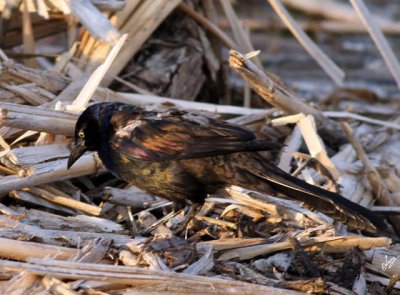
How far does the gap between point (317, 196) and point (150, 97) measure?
6.33 feet

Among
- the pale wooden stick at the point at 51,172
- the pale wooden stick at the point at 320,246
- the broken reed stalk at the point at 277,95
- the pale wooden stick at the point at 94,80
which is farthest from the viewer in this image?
the pale wooden stick at the point at 94,80

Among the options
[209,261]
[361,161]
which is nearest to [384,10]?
[361,161]

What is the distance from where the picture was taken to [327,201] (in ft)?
18.7

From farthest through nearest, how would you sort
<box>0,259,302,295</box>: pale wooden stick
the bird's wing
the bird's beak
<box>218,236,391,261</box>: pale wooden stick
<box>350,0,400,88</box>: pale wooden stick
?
<box>350,0,400,88</box>: pale wooden stick
the bird's beak
the bird's wing
<box>218,236,391,261</box>: pale wooden stick
<box>0,259,302,295</box>: pale wooden stick

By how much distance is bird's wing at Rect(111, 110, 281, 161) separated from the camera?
5582mm

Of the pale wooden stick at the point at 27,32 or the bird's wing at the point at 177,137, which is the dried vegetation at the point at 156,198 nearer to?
the pale wooden stick at the point at 27,32

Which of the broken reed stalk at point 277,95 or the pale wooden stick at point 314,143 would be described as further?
the pale wooden stick at point 314,143

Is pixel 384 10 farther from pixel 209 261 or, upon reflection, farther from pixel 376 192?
pixel 209 261

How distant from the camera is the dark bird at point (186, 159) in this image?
5652 millimetres

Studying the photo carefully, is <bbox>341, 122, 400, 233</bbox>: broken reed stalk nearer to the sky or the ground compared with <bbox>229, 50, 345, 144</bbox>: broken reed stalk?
nearer to the ground

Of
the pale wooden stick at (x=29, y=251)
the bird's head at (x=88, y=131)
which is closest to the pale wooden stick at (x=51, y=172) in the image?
the bird's head at (x=88, y=131)

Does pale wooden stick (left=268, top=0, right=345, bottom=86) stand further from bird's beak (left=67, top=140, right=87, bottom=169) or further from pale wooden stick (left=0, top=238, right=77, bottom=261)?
pale wooden stick (left=0, top=238, right=77, bottom=261)

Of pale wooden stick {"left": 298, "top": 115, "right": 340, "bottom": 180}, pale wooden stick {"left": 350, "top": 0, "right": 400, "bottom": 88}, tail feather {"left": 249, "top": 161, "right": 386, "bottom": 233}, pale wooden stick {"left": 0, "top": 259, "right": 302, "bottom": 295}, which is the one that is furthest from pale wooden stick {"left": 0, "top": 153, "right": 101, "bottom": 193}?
pale wooden stick {"left": 350, "top": 0, "right": 400, "bottom": 88}

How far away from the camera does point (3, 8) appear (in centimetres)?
757
